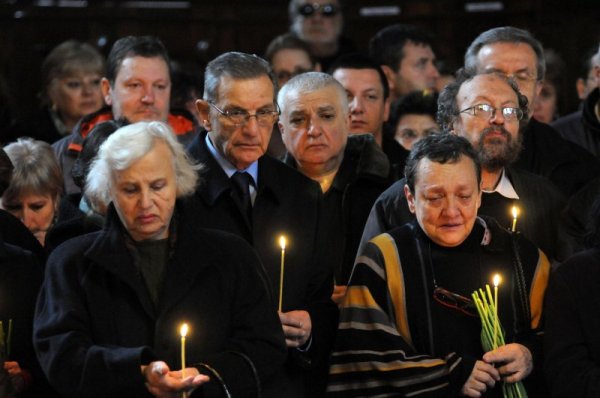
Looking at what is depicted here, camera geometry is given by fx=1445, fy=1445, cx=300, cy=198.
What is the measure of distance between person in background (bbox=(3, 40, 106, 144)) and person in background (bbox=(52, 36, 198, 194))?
0.95m

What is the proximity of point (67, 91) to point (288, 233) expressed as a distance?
2839 mm

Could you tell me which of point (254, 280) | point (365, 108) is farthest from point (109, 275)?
point (365, 108)

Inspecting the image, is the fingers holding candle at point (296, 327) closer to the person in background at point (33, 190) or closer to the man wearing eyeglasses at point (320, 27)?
the person in background at point (33, 190)

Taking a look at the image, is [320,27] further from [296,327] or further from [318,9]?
[296,327]

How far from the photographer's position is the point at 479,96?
5789 mm

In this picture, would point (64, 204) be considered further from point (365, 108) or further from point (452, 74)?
point (452, 74)

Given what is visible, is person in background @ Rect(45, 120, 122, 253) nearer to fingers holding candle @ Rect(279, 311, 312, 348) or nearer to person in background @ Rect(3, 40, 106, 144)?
fingers holding candle @ Rect(279, 311, 312, 348)

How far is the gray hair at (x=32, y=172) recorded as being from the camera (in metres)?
6.03

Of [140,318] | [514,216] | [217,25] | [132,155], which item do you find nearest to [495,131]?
[514,216]

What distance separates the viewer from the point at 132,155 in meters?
4.73

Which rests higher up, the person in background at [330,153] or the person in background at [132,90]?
the person in background at [132,90]

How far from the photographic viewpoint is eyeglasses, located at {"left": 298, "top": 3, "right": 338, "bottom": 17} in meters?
8.54

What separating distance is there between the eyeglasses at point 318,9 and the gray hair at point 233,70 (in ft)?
9.97

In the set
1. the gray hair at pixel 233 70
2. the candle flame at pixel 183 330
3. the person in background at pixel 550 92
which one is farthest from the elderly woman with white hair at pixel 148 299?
the person in background at pixel 550 92
